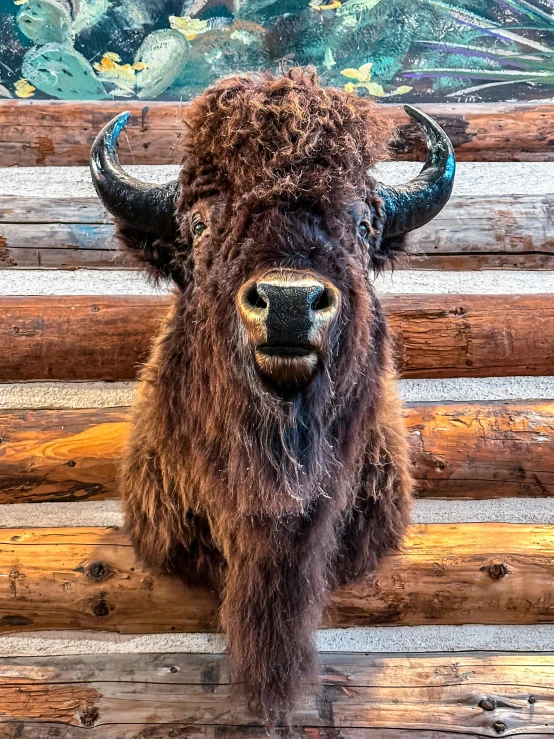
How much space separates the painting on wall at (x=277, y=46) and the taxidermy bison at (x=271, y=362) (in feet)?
5.72

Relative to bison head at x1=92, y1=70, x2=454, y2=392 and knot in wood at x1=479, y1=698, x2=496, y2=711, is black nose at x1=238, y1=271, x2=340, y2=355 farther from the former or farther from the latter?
knot in wood at x1=479, y1=698, x2=496, y2=711

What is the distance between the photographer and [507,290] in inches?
124

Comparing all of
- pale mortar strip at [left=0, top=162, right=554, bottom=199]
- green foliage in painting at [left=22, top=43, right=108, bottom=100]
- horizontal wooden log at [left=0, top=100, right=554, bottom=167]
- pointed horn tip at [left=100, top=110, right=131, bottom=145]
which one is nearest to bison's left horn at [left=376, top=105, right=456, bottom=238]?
pointed horn tip at [left=100, top=110, right=131, bottom=145]

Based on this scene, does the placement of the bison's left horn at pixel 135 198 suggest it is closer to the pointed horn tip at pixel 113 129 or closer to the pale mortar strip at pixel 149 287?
the pointed horn tip at pixel 113 129

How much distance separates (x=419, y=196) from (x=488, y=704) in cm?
140

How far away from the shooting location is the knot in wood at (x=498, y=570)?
1.90m

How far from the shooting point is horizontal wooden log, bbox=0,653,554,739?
164cm

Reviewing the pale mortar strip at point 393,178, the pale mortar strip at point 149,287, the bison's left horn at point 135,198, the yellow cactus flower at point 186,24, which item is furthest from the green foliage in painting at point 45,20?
the bison's left horn at point 135,198

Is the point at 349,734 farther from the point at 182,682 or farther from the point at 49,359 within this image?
the point at 49,359

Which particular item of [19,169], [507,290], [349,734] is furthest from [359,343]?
[19,169]

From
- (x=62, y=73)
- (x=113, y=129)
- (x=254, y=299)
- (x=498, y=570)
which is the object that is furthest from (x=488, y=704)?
(x=62, y=73)

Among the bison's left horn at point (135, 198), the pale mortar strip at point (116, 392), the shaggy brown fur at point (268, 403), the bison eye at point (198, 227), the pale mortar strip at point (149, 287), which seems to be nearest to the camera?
the shaggy brown fur at point (268, 403)

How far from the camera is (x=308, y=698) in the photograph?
1692 mm

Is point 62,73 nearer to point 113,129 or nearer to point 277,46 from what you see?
point 277,46
